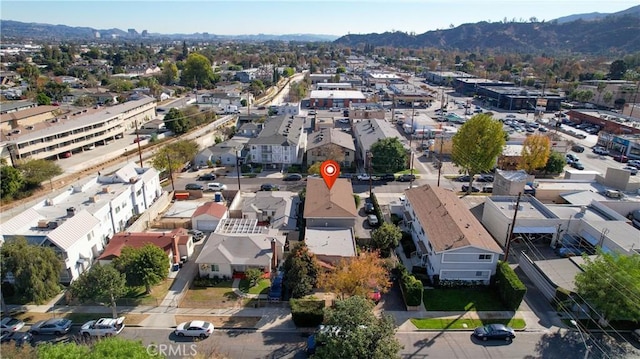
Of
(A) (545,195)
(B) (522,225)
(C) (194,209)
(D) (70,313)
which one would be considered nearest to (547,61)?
(A) (545,195)

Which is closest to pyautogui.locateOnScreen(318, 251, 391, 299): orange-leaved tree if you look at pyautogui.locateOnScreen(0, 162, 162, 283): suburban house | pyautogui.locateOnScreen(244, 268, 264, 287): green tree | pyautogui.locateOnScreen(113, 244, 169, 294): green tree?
pyautogui.locateOnScreen(244, 268, 264, 287): green tree

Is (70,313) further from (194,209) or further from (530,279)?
(530,279)

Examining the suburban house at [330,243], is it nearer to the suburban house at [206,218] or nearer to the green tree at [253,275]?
the green tree at [253,275]

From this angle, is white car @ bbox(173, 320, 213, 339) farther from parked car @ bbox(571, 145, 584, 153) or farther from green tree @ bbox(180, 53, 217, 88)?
Result: green tree @ bbox(180, 53, 217, 88)

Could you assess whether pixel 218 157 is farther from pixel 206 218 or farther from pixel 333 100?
pixel 333 100

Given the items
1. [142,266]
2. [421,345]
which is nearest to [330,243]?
[421,345]

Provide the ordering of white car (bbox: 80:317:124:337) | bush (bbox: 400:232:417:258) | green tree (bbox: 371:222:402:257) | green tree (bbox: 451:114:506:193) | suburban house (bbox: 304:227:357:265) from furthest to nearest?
green tree (bbox: 451:114:506:193), bush (bbox: 400:232:417:258), green tree (bbox: 371:222:402:257), suburban house (bbox: 304:227:357:265), white car (bbox: 80:317:124:337)
